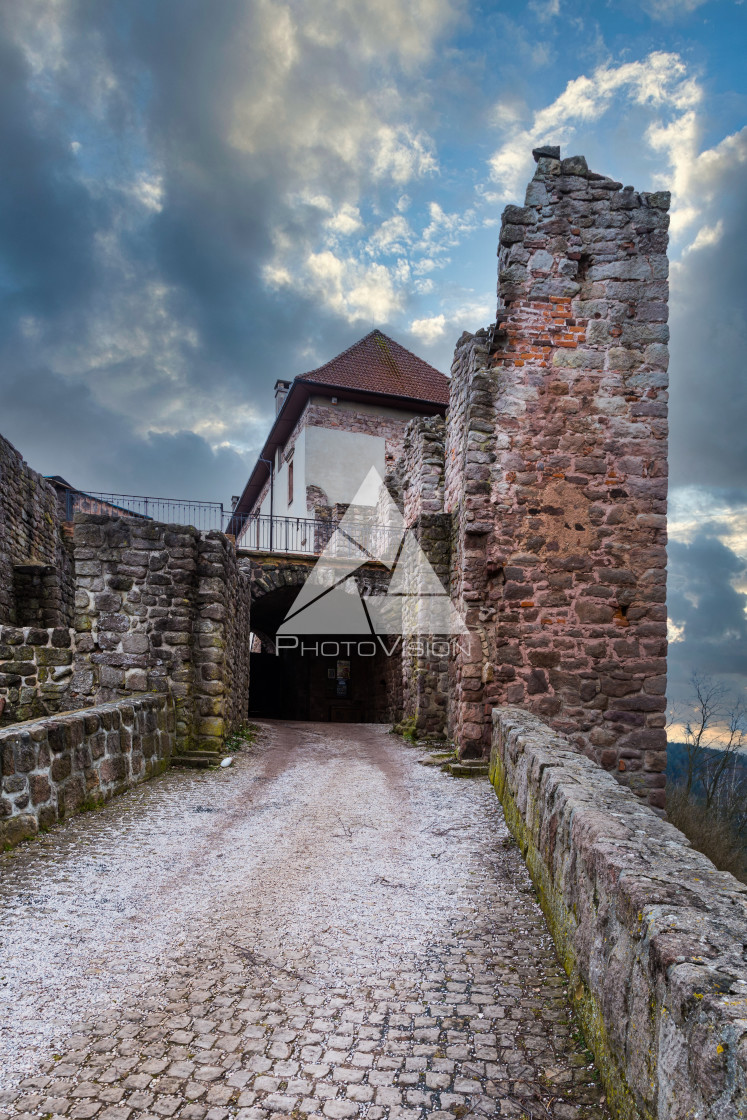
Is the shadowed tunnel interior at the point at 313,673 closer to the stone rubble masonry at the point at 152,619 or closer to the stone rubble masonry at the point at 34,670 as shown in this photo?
the stone rubble masonry at the point at 152,619

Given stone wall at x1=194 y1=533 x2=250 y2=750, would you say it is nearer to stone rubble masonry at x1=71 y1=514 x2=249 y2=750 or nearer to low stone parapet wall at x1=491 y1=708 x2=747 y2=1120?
stone rubble masonry at x1=71 y1=514 x2=249 y2=750

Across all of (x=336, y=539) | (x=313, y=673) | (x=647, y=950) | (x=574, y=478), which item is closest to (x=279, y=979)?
(x=647, y=950)

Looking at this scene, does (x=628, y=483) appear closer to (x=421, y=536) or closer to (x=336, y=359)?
(x=421, y=536)

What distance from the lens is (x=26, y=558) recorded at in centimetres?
1123

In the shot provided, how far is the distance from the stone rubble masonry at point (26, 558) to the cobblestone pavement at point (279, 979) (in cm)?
715

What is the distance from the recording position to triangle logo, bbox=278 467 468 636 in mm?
8875

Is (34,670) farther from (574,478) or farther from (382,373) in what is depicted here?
(382,373)

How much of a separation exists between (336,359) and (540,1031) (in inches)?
855

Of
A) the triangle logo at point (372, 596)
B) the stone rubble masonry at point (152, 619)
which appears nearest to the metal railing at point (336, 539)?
the triangle logo at point (372, 596)

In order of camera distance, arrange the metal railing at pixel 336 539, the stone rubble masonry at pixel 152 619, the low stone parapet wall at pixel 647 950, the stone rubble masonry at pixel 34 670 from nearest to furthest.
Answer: the low stone parapet wall at pixel 647 950 → the stone rubble masonry at pixel 34 670 → the stone rubble masonry at pixel 152 619 → the metal railing at pixel 336 539

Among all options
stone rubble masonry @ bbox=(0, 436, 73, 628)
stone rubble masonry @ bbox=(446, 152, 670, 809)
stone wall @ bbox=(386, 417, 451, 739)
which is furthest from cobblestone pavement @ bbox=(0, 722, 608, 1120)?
stone rubble masonry @ bbox=(0, 436, 73, 628)

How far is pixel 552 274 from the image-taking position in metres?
7.06

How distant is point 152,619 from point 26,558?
5614 millimetres

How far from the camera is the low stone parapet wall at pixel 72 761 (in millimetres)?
3793
